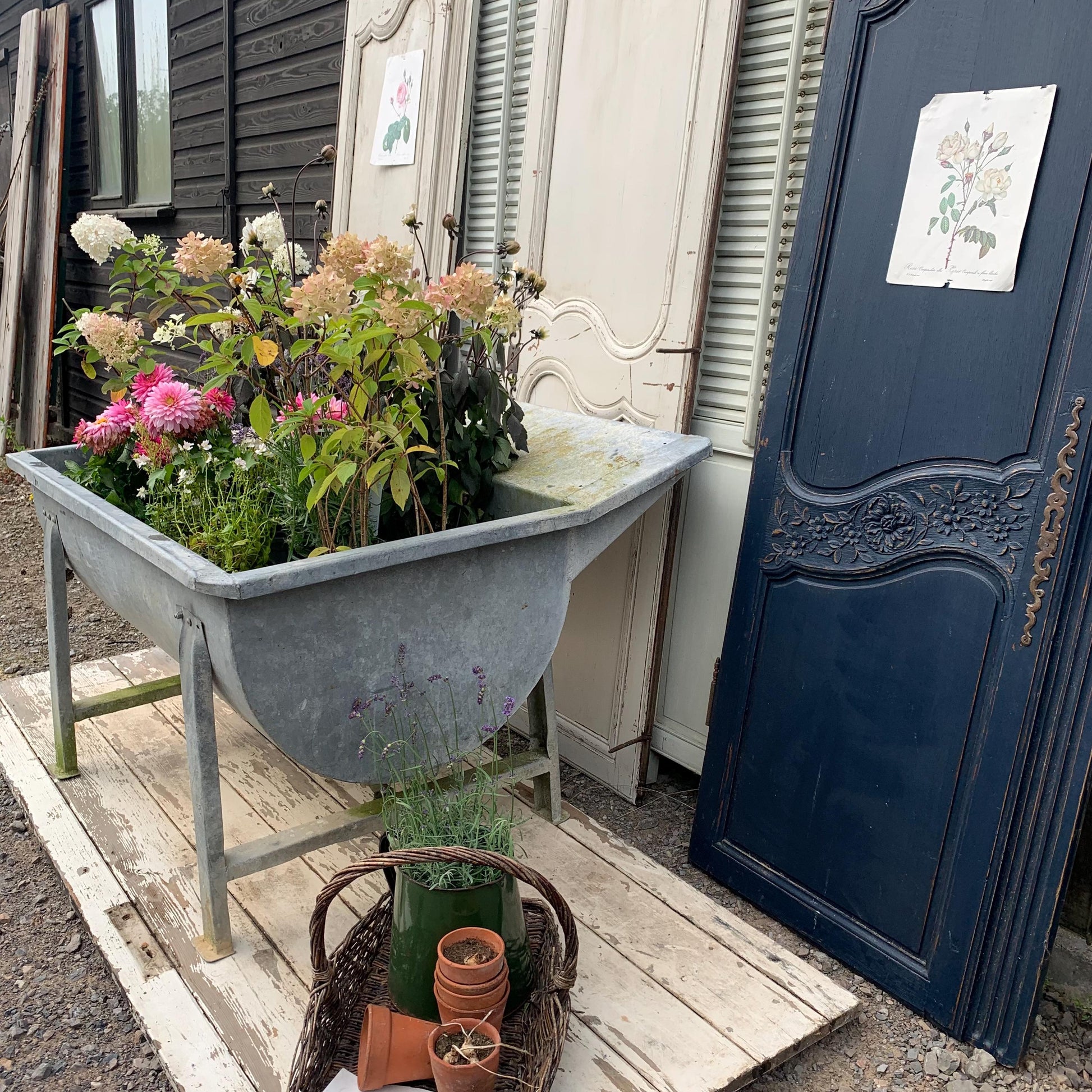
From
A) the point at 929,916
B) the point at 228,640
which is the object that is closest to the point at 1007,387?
the point at 929,916

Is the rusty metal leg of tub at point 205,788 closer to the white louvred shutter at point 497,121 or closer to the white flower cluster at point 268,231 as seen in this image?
the white flower cluster at point 268,231

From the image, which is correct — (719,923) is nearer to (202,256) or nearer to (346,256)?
(346,256)

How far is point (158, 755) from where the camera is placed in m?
2.59

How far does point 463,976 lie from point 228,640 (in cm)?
65

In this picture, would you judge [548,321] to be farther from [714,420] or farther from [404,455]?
[404,455]

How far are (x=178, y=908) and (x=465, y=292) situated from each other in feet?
4.64

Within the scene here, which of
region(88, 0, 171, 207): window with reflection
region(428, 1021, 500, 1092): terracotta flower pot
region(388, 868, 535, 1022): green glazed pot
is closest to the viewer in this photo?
region(428, 1021, 500, 1092): terracotta flower pot

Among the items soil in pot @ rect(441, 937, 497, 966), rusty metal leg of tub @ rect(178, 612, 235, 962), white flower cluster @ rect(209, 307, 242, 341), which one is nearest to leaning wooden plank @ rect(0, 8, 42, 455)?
white flower cluster @ rect(209, 307, 242, 341)

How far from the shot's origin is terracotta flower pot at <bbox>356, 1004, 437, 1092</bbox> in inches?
57.0

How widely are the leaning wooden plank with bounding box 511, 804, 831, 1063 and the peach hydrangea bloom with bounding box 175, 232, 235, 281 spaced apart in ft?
4.82

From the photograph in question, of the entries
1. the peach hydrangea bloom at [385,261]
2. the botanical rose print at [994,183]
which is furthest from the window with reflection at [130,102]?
the botanical rose print at [994,183]

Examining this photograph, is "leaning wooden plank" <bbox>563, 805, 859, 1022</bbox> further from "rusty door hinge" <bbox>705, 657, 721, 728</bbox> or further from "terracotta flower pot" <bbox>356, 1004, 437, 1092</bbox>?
"terracotta flower pot" <bbox>356, 1004, 437, 1092</bbox>

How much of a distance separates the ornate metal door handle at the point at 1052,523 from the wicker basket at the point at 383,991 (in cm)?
96

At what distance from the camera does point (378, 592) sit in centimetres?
168
